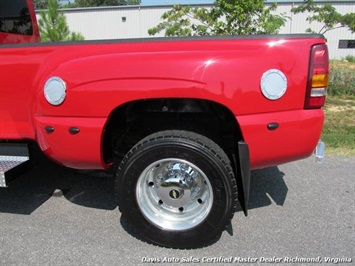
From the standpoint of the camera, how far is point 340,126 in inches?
238

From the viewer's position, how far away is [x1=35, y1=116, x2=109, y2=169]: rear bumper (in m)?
2.60

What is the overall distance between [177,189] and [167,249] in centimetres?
46

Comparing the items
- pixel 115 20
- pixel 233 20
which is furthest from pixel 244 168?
pixel 115 20

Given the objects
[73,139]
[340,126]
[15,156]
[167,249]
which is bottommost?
[340,126]

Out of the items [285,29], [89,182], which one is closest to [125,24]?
[285,29]

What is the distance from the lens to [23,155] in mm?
2992

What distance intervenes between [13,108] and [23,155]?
408 mm

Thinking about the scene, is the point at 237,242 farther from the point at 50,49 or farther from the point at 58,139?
the point at 50,49

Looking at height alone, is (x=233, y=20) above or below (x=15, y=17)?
below

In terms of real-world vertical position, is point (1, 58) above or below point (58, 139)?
above

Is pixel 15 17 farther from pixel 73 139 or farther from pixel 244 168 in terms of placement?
pixel 244 168

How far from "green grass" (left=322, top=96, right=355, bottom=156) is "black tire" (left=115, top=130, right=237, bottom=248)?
9.44 ft

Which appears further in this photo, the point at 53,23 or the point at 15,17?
the point at 53,23

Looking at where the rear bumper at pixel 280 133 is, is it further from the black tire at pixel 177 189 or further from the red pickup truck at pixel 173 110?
the black tire at pixel 177 189
